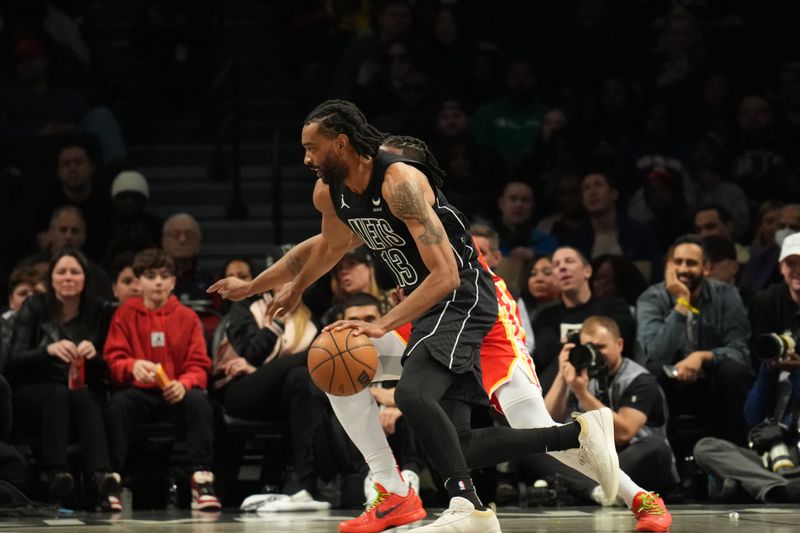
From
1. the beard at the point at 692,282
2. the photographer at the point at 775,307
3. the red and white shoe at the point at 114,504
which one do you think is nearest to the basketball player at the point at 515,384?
the red and white shoe at the point at 114,504

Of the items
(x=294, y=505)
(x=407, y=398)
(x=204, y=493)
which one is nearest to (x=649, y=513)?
(x=407, y=398)

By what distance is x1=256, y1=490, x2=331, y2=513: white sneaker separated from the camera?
8.36 metres

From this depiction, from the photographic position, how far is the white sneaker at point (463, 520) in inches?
230

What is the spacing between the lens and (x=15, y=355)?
888 centimetres

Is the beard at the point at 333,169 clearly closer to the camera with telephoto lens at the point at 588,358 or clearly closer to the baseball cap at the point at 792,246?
the camera with telephoto lens at the point at 588,358

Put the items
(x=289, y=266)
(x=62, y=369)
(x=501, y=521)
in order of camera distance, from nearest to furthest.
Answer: (x=289, y=266) < (x=501, y=521) < (x=62, y=369)

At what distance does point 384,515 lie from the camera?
6441 mm

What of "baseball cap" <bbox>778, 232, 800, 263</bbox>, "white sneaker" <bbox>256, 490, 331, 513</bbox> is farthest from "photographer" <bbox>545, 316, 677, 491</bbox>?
"white sneaker" <bbox>256, 490, 331, 513</bbox>

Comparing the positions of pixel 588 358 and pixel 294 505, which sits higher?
pixel 588 358

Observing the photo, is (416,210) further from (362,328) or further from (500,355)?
(500,355)

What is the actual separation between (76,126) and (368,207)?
6364 millimetres

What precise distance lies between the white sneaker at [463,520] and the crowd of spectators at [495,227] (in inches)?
101

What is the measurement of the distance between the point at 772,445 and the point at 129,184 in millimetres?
5007

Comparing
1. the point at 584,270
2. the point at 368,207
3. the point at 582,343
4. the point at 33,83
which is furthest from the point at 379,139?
the point at 33,83
